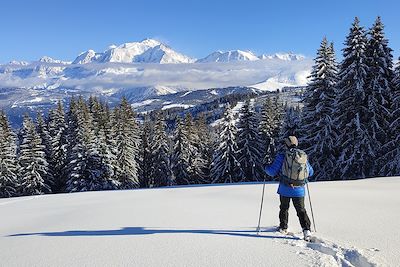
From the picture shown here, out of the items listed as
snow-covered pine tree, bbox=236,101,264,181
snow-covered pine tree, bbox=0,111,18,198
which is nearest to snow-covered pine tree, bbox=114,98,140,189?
snow-covered pine tree, bbox=0,111,18,198

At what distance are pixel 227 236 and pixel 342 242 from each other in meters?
2.06

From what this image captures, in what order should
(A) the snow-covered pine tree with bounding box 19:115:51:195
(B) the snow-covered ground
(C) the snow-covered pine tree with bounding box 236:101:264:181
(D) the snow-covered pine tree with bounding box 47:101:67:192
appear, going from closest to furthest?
(B) the snow-covered ground → (C) the snow-covered pine tree with bounding box 236:101:264:181 → (A) the snow-covered pine tree with bounding box 19:115:51:195 → (D) the snow-covered pine tree with bounding box 47:101:67:192

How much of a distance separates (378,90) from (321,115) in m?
4.58

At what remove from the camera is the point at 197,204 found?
38.5ft

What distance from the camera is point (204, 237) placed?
23.1 feet

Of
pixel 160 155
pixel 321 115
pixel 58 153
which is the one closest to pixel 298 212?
pixel 321 115

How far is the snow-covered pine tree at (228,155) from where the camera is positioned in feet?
130

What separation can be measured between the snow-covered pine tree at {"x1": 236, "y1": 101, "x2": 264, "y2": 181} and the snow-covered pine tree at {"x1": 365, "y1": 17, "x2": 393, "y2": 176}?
46.1 ft

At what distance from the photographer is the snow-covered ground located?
5734 millimetres

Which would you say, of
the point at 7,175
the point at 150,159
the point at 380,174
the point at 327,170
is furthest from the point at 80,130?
the point at 380,174

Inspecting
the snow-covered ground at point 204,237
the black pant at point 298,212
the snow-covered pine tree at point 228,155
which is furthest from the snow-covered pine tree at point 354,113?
the black pant at point 298,212

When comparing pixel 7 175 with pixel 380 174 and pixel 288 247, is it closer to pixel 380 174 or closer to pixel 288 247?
pixel 380 174

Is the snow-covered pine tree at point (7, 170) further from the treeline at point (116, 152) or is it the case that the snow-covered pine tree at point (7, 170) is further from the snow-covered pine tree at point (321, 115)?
the snow-covered pine tree at point (321, 115)

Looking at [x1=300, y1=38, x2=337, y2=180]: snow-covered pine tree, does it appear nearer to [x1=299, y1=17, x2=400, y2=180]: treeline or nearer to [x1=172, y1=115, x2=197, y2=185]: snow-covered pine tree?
[x1=299, y1=17, x2=400, y2=180]: treeline
